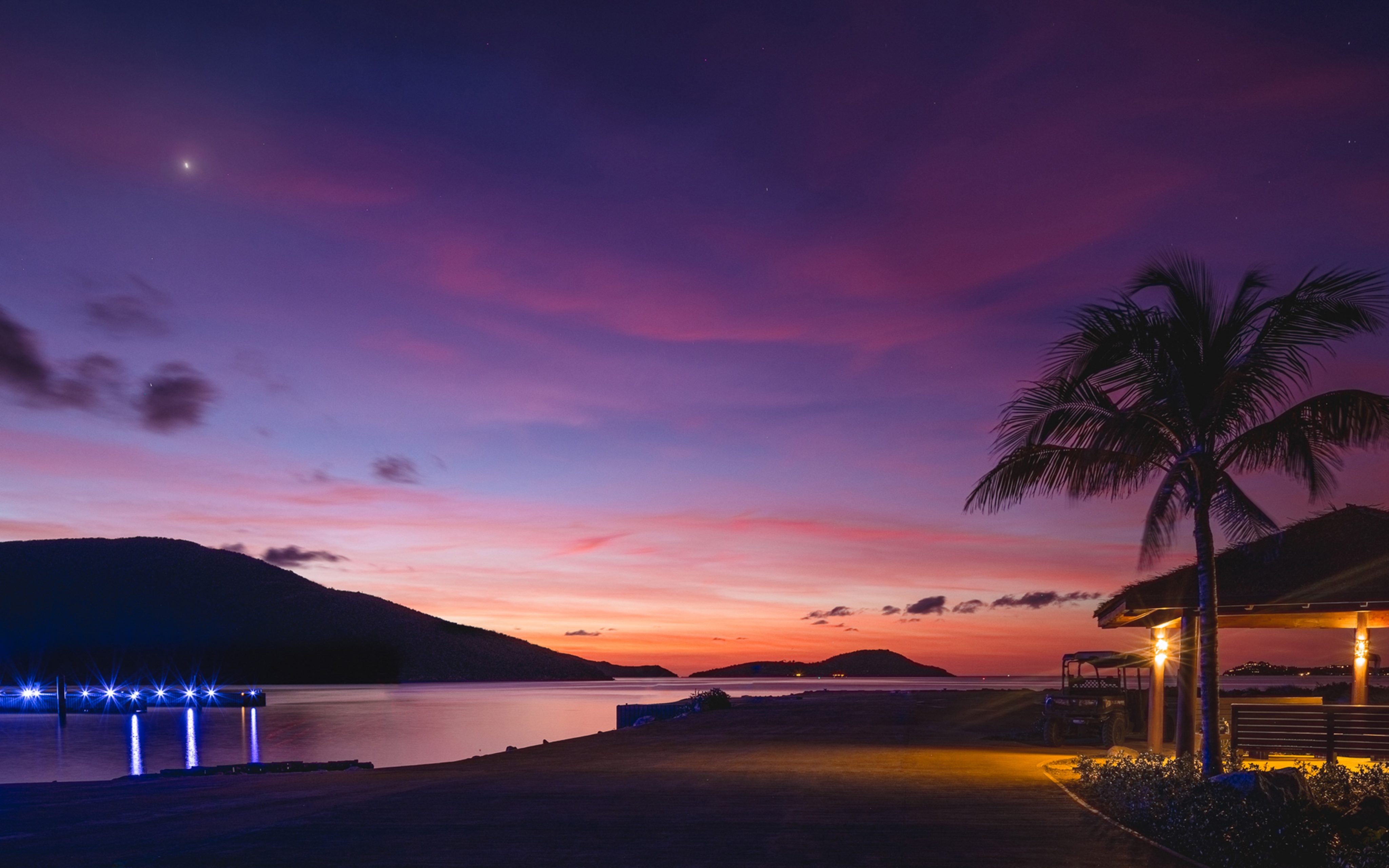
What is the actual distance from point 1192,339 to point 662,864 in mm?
9236

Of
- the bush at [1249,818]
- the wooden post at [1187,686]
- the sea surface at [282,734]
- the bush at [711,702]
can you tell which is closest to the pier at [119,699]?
the sea surface at [282,734]

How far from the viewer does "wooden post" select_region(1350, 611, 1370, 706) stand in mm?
19875

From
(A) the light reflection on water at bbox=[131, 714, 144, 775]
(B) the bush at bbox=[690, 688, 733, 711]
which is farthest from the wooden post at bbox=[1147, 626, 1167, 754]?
(B) the bush at bbox=[690, 688, 733, 711]

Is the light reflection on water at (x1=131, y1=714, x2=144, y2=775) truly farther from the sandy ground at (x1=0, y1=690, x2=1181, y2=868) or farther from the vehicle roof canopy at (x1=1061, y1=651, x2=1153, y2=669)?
the vehicle roof canopy at (x1=1061, y1=651, x2=1153, y2=669)

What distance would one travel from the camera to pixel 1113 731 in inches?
940

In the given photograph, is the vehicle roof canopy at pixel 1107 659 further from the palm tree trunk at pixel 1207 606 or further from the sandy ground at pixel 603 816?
the palm tree trunk at pixel 1207 606

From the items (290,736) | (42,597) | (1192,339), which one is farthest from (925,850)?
(42,597)

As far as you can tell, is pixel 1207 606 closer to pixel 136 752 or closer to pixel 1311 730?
pixel 1311 730

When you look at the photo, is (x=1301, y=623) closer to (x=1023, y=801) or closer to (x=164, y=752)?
(x=1023, y=801)

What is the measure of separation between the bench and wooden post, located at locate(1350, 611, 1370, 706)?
2.43 m

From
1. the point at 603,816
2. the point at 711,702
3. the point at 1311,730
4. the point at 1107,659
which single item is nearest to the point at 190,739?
the point at 711,702

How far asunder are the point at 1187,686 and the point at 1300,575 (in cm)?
241

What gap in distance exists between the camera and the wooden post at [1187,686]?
1622 centimetres

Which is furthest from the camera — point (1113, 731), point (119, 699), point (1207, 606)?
point (119, 699)
